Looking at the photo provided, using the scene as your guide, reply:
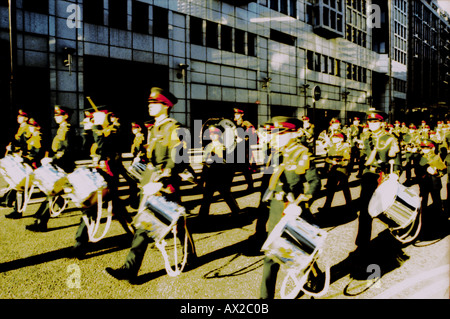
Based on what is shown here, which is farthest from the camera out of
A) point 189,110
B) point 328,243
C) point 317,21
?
point 317,21

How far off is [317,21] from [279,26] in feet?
16.5

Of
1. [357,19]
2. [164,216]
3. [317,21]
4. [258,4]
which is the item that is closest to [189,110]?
[258,4]

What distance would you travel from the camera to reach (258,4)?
84.1ft

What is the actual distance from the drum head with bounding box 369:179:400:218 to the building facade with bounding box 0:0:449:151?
4.48 m

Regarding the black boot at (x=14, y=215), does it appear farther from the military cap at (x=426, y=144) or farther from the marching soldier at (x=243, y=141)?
the military cap at (x=426, y=144)

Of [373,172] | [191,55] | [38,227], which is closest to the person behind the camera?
[373,172]

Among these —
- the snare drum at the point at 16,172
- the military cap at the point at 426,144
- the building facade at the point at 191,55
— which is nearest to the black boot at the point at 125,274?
the snare drum at the point at 16,172

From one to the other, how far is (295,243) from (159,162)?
1.92 m

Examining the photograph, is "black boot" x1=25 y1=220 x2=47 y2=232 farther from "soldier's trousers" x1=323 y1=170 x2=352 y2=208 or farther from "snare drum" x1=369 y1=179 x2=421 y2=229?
"soldier's trousers" x1=323 y1=170 x2=352 y2=208

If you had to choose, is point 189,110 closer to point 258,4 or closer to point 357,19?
point 258,4

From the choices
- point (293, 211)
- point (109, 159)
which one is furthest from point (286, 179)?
point (109, 159)

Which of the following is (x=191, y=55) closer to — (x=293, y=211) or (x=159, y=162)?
(x=159, y=162)

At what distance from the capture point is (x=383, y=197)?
4469mm
